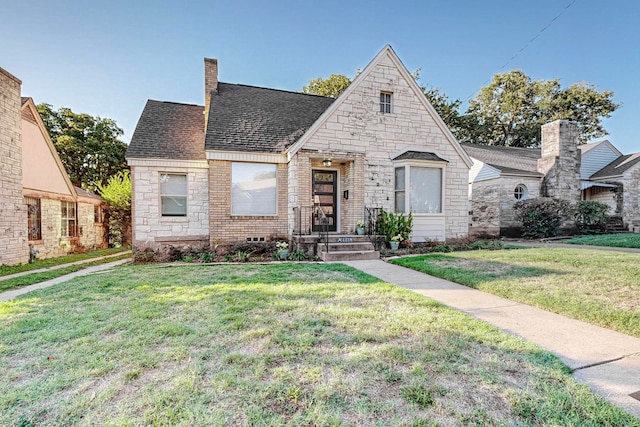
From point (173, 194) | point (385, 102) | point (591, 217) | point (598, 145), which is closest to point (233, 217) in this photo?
point (173, 194)

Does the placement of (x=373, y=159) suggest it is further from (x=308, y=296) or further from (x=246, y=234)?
(x=308, y=296)

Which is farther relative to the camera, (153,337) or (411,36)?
(411,36)

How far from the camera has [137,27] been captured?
949 centimetres

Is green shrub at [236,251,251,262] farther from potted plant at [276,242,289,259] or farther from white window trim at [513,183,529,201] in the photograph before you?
white window trim at [513,183,529,201]

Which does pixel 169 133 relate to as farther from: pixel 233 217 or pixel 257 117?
pixel 233 217

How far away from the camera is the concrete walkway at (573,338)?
2189mm

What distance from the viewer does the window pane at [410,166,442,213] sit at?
10.2 metres

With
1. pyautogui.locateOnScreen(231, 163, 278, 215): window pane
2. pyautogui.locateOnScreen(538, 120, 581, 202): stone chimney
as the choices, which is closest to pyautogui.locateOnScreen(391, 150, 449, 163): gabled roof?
pyautogui.locateOnScreen(231, 163, 278, 215): window pane

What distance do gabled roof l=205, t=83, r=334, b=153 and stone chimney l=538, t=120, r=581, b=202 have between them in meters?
12.5

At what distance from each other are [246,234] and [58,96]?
1958 centimetres

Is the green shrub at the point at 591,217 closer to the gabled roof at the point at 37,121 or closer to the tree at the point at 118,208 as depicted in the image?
the tree at the point at 118,208

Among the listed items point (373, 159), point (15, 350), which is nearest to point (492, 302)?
point (15, 350)

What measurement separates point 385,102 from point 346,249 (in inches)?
217

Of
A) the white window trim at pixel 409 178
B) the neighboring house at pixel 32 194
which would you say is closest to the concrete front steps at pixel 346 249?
the white window trim at pixel 409 178
